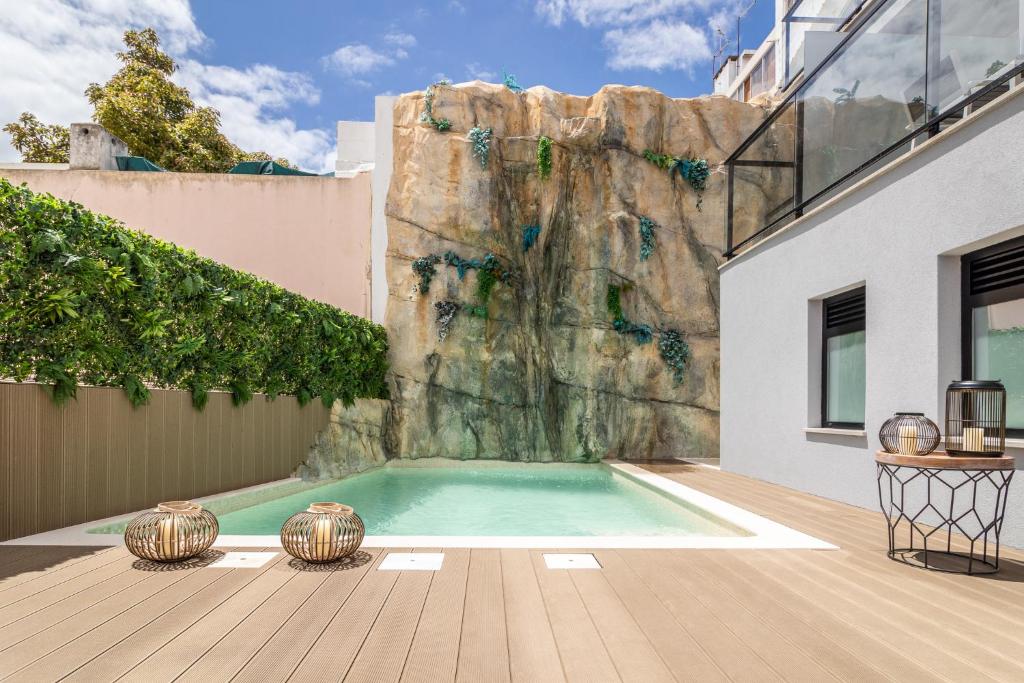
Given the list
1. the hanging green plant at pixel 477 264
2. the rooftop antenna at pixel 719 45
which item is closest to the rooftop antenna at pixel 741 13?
the rooftop antenna at pixel 719 45

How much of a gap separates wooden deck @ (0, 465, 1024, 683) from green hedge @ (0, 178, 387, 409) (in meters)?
1.39

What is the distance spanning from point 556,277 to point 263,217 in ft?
20.3

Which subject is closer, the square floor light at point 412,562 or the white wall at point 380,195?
the square floor light at point 412,562

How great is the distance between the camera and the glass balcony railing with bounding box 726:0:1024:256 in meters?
4.03

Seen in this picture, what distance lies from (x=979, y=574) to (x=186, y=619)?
12.4ft

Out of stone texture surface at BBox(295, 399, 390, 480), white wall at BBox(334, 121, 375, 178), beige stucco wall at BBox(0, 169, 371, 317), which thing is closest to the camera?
stone texture surface at BBox(295, 399, 390, 480)

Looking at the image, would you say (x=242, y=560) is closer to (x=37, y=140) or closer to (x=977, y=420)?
(x=977, y=420)

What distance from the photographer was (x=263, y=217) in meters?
12.0

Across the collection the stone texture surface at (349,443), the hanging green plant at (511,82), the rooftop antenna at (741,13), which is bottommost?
the stone texture surface at (349,443)

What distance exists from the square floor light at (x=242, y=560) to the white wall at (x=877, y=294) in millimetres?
4107

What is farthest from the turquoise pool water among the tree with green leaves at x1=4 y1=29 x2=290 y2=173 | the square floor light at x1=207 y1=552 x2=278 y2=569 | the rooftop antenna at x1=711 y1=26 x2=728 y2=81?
the rooftop antenna at x1=711 y1=26 x2=728 y2=81

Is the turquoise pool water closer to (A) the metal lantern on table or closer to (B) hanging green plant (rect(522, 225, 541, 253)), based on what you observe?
(A) the metal lantern on table

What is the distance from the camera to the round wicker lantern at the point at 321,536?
3066mm

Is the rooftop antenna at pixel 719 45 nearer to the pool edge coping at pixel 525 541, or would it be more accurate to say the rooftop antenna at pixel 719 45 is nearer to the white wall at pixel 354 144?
the white wall at pixel 354 144
